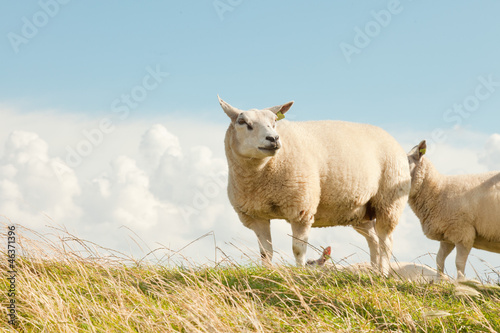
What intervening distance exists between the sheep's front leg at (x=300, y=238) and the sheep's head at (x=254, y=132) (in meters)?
1.21

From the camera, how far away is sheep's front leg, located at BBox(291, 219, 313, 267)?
8211mm

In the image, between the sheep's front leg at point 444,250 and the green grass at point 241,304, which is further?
the sheep's front leg at point 444,250

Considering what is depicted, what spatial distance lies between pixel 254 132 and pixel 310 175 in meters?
1.14

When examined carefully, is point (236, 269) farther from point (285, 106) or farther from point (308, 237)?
point (285, 106)

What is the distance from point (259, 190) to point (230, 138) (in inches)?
34.2

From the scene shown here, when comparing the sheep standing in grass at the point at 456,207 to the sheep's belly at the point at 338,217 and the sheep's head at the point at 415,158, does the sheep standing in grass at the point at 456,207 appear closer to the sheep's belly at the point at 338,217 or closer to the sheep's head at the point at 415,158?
the sheep's head at the point at 415,158

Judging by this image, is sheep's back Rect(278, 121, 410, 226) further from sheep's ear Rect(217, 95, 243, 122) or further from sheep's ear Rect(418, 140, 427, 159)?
sheep's ear Rect(418, 140, 427, 159)

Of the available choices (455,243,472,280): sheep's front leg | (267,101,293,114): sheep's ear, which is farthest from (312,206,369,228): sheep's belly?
(455,243,472,280): sheep's front leg

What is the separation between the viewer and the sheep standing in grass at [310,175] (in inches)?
324

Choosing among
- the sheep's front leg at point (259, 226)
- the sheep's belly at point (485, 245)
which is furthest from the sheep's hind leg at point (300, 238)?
the sheep's belly at point (485, 245)

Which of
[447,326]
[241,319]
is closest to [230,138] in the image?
[241,319]

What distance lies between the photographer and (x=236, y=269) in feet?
23.8

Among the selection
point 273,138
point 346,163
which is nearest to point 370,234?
point 346,163

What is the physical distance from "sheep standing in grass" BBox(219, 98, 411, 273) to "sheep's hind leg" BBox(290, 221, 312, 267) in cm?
1
